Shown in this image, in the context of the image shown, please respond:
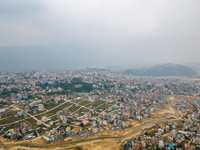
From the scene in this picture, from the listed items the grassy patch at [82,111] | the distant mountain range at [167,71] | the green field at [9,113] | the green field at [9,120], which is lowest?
the grassy patch at [82,111]

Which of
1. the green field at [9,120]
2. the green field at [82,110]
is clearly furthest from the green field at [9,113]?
the green field at [82,110]

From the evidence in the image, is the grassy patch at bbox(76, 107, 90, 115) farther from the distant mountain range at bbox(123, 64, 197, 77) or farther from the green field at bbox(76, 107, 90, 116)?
the distant mountain range at bbox(123, 64, 197, 77)

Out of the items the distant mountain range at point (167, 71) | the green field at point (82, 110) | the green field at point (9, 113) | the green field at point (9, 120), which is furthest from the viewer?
the distant mountain range at point (167, 71)

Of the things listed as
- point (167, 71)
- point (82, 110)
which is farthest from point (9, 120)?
point (167, 71)

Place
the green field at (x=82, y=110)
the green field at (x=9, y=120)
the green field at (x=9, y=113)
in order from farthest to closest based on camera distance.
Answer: the green field at (x=82, y=110), the green field at (x=9, y=113), the green field at (x=9, y=120)

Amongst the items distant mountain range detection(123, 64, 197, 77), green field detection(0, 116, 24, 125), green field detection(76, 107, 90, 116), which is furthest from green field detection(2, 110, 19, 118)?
distant mountain range detection(123, 64, 197, 77)

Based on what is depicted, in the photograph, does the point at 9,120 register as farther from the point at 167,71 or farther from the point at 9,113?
the point at 167,71

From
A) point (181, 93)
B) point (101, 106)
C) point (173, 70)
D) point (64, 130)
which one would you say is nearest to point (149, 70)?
point (173, 70)

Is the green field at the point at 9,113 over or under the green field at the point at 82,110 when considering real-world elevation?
over

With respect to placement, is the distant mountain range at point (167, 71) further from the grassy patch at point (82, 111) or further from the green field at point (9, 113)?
the green field at point (9, 113)

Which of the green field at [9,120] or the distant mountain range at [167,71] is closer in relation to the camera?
the green field at [9,120]

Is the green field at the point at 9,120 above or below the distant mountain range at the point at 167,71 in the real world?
below
